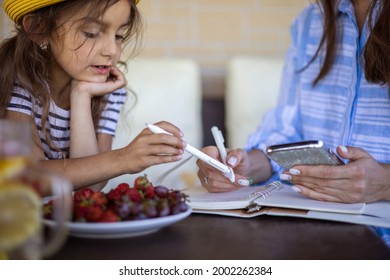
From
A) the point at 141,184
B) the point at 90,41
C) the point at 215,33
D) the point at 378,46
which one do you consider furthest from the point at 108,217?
the point at 215,33

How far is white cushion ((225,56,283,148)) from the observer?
2.70 meters

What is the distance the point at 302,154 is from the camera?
1.17m

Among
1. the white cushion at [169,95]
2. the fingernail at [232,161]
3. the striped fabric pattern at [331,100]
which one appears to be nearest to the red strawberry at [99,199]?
the fingernail at [232,161]

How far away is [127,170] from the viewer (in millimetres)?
1188

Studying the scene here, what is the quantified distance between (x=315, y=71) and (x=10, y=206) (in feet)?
4.30

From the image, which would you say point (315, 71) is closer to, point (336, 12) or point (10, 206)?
point (336, 12)

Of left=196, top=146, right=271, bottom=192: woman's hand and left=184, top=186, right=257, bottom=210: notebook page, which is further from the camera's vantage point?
left=196, top=146, right=271, bottom=192: woman's hand

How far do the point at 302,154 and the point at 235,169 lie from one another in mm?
336

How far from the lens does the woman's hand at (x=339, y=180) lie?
→ 1203 mm

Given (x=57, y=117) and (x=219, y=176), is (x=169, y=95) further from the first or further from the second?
(x=219, y=176)

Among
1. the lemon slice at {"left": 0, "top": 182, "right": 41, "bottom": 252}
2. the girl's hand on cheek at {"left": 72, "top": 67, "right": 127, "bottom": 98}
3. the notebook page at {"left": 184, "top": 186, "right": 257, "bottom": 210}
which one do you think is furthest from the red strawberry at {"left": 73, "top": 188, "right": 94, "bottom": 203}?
the girl's hand on cheek at {"left": 72, "top": 67, "right": 127, "bottom": 98}

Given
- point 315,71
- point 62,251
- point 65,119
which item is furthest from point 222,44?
point 62,251

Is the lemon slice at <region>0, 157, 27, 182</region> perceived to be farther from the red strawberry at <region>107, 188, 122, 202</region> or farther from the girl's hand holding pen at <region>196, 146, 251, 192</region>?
the girl's hand holding pen at <region>196, 146, 251, 192</region>
